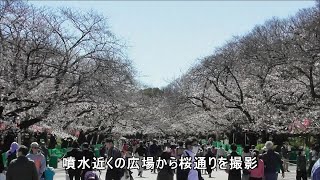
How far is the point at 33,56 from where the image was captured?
2384cm

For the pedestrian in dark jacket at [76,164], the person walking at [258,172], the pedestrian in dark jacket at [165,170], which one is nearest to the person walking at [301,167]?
the person walking at [258,172]

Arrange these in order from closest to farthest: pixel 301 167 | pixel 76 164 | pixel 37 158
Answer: pixel 37 158 → pixel 76 164 → pixel 301 167

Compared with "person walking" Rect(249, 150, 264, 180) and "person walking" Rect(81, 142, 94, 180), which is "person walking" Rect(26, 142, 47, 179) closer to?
"person walking" Rect(81, 142, 94, 180)

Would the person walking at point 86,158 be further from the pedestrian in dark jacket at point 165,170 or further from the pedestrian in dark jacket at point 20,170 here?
the pedestrian in dark jacket at point 20,170

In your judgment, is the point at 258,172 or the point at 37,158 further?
the point at 258,172

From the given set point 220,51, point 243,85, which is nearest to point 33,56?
point 243,85

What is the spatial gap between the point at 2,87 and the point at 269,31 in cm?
3270

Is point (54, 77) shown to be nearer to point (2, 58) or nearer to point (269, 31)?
point (2, 58)

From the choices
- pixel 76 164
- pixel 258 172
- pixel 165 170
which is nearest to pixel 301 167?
pixel 258 172

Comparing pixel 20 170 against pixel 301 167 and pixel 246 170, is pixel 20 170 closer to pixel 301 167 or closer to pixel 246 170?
pixel 246 170

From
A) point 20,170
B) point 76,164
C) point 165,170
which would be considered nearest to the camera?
point 20,170

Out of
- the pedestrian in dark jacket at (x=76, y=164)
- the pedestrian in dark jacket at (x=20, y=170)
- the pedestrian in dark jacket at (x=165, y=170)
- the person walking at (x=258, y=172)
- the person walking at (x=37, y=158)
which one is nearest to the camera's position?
the pedestrian in dark jacket at (x=20, y=170)

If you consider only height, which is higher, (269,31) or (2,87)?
(269,31)

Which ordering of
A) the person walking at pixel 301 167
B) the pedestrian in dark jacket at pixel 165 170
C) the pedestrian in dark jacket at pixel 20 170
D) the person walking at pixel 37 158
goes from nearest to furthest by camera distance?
1. the pedestrian in dark jacket at pixel 20 170
2. the person walking at pixel 37 158
3. the pedestrian in dark jacket at pixel 165 170
4. the person walking at pixel 301 167
